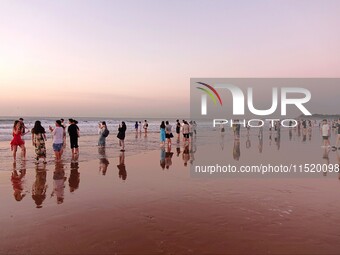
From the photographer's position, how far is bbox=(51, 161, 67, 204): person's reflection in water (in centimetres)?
813

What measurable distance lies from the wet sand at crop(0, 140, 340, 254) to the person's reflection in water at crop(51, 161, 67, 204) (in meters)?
0.14

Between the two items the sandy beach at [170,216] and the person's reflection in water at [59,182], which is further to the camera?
the person's reflection in water at [59,182]

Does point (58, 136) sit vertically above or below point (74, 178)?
above

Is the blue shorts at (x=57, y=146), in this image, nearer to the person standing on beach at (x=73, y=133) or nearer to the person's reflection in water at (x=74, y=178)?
the person standing on beach at (x=73, y=133)

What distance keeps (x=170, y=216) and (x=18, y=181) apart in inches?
239

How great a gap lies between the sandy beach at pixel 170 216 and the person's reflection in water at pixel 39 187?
63 mm

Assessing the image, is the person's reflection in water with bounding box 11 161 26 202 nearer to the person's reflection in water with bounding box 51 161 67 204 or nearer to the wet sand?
the wet sand

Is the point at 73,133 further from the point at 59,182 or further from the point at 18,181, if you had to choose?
A: the point at 59,182

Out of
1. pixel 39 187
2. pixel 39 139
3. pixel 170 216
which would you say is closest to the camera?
pixel 170 216

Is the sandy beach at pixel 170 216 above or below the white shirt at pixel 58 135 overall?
below

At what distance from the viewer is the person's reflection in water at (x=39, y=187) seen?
7.72 meters

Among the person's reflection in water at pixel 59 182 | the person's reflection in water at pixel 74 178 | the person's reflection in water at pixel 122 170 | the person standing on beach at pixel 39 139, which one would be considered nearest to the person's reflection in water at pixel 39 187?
the person's reflection in water at pixel 59 182

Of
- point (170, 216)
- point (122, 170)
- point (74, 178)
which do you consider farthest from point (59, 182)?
point (170, 216)

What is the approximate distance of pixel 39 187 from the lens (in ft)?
30.0
